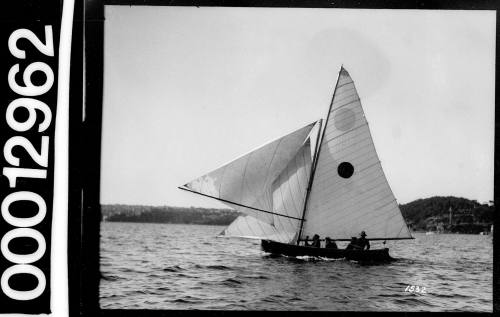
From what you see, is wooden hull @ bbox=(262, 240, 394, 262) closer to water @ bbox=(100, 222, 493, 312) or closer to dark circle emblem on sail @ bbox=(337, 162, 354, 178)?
water @ bbox=(100, 222, 493, 312)

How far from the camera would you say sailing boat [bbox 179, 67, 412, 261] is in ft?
51.4

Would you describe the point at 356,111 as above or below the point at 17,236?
above

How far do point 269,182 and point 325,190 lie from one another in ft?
6.08

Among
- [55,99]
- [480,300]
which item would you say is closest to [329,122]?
[480,300]

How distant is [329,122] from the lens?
650 inches

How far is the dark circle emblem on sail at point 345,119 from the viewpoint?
53.0ft

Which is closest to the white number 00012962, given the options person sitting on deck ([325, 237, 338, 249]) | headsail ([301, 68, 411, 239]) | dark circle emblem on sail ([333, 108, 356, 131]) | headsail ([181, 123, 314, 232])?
headsail ([181, 123, 314, 232])

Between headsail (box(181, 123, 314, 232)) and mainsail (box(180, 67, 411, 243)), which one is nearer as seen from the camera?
headsail (box(181, 123, 314, 232))

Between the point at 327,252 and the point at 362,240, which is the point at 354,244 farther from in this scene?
the point at 327,252

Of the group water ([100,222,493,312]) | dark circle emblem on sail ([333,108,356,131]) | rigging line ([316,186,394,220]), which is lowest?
water ([100,222,493,312])

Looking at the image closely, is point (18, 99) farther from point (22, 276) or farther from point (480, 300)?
point (480, 300)

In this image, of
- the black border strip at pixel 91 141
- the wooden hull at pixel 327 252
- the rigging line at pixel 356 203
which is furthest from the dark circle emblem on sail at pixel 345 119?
the black border strip at pixel 91 141

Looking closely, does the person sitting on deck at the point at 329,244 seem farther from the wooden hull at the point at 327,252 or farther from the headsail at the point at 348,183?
the headsail at the point at 348,183

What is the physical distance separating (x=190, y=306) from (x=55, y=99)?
14.7 feet
